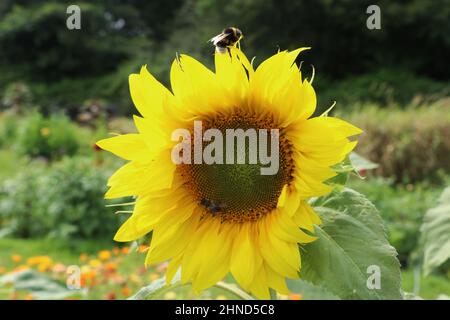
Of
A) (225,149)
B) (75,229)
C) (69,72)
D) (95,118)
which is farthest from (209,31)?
(225,149)

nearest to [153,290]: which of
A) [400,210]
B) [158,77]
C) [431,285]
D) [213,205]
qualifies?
[213,205]

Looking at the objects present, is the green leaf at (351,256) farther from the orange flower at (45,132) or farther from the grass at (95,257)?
the orange flower at (45,132)

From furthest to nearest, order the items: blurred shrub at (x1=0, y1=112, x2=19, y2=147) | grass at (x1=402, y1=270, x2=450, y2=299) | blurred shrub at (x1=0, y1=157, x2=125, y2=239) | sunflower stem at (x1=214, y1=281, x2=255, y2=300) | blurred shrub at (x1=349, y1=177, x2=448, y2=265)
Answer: blurred shrub at (x1=0, y1=112, x2=19, y2=147) < blurred shrub at (x1=0, y1=157, x2=125, y2=239) < blurred shrub at (x1=349, y1=177, x2=448, y2=265) < grass at (x1=402, y1=270, x2=450, y2=299) < sunflower stem at (x1=214, y1=281, x2=255, y2=300)

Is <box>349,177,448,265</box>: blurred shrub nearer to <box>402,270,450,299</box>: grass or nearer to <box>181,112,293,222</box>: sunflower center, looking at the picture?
<box>402,270,450,299</box>: grass

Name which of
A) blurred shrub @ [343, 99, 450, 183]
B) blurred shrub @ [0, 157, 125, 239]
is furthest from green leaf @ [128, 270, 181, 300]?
blurred shrub @ [343, 99, 450, 183]

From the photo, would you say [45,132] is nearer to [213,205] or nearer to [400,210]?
[400,210]
